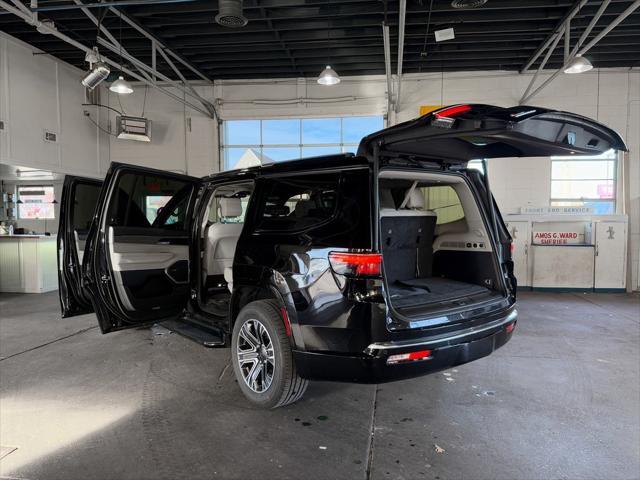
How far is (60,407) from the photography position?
295cm

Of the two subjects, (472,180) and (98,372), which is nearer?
(472,180)

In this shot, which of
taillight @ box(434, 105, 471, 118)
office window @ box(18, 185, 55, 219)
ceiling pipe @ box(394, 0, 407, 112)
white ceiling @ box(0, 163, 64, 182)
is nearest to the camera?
taillight @ box(434, 105, 471, 118)

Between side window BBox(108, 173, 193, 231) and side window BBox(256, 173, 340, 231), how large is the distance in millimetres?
1306

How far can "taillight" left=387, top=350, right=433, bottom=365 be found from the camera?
220 cm

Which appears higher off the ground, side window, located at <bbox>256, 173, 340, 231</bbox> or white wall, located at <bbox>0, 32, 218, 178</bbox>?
white wall, located at <bbox>0, 32, 218, 178</bbox>

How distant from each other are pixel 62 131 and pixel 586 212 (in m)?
10.4

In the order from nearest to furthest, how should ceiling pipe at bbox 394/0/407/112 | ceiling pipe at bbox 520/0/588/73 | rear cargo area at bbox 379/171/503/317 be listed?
1. rear cargo area at bbox 379/171/503/317
2. ceiling pipe at bbox 394/0/407/112
3. ceiling pipe at bbox 520/0/588/73

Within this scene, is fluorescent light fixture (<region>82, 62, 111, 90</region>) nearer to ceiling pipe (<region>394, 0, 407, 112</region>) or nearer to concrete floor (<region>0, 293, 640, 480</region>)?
concrete floor (<region>0, 293, 640, 480</region>)

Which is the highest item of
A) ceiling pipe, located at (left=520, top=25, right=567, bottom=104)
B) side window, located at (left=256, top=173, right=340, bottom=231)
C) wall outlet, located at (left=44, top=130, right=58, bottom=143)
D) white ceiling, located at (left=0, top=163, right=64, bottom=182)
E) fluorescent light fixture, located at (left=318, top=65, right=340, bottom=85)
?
ceiling pipe, located at (left=520, top=25, right=567, bottom=104)

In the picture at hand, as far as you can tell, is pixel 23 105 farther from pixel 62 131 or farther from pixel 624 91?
pixel 624 91

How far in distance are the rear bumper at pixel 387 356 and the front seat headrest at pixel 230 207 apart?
67.0 inches

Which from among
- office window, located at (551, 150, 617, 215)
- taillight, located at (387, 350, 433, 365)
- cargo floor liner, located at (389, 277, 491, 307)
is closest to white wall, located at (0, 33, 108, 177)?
cargo floor liner, located at (389, 277, 491, 307)

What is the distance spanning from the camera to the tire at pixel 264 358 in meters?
2.62

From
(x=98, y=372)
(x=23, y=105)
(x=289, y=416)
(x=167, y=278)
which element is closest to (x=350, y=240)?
(x=289, y=416)
